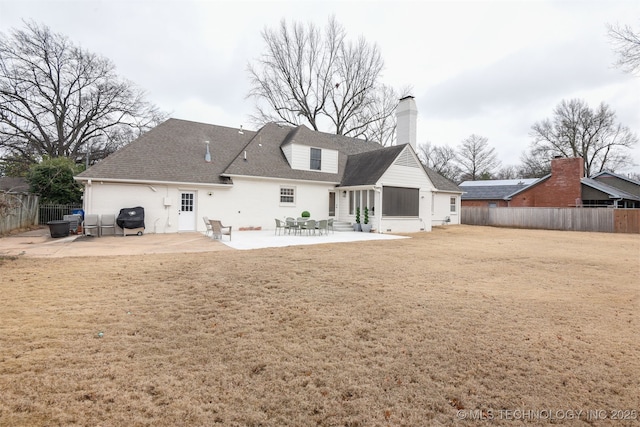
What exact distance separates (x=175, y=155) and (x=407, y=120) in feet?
52.6

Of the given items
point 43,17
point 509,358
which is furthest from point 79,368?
point 43,17

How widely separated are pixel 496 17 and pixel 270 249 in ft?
41.0

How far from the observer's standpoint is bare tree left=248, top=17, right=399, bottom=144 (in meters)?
33.2

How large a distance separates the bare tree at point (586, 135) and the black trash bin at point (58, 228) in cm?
5238

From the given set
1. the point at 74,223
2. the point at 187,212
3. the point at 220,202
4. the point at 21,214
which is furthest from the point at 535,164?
the point at 21,214

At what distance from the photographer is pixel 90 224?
45.8 ft

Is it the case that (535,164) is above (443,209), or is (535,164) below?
above

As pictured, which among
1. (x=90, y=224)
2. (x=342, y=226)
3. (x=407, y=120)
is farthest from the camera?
(x=407, y=120)

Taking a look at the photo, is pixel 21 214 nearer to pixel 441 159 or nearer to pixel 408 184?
pixel 408 184

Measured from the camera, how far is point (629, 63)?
13.2m

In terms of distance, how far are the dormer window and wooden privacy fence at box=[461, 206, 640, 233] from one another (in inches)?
633

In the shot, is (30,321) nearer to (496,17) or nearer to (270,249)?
(270,249)

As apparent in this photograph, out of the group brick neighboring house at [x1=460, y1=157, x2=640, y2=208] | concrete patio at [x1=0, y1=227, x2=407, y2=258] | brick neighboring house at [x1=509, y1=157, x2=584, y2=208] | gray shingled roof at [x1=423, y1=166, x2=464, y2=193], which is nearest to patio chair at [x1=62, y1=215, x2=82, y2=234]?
concrete patio at [x1=0, y1=227, x2=407, y2=258]

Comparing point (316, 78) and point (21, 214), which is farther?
point (316, 78)
